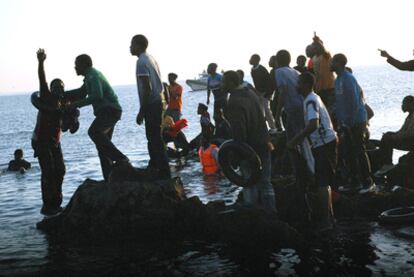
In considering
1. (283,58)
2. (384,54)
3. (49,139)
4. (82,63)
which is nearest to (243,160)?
(283,58)

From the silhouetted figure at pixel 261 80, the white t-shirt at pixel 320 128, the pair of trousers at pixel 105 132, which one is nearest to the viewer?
the white t-shirt at pixel 320 128

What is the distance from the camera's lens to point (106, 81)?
1019cm

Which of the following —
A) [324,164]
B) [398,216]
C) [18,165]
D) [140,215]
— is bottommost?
[18,165]

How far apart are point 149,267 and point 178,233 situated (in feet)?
5.72

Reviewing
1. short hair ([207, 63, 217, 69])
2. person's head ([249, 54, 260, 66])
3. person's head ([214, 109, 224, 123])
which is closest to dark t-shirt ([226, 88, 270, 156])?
person's head ([249, 54, 260, 66])

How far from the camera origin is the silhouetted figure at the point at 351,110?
10422 millimetres

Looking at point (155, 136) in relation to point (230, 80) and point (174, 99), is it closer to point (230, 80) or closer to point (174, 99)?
point (230, 80)

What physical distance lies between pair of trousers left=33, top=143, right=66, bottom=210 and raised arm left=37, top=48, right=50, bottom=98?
976mm

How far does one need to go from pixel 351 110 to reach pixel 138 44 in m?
4.06

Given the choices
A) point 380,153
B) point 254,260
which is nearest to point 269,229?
point 254,260

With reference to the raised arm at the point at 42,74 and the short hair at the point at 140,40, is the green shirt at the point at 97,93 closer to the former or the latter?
the raised arm at the point at 42,74

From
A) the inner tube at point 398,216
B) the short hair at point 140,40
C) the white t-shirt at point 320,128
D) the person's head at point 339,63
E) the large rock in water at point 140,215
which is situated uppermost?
the short hair at point 140,40

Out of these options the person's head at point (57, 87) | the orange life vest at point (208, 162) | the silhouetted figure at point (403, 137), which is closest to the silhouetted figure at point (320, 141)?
the silhouetted figure at point (403, 137)

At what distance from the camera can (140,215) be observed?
945 cm
